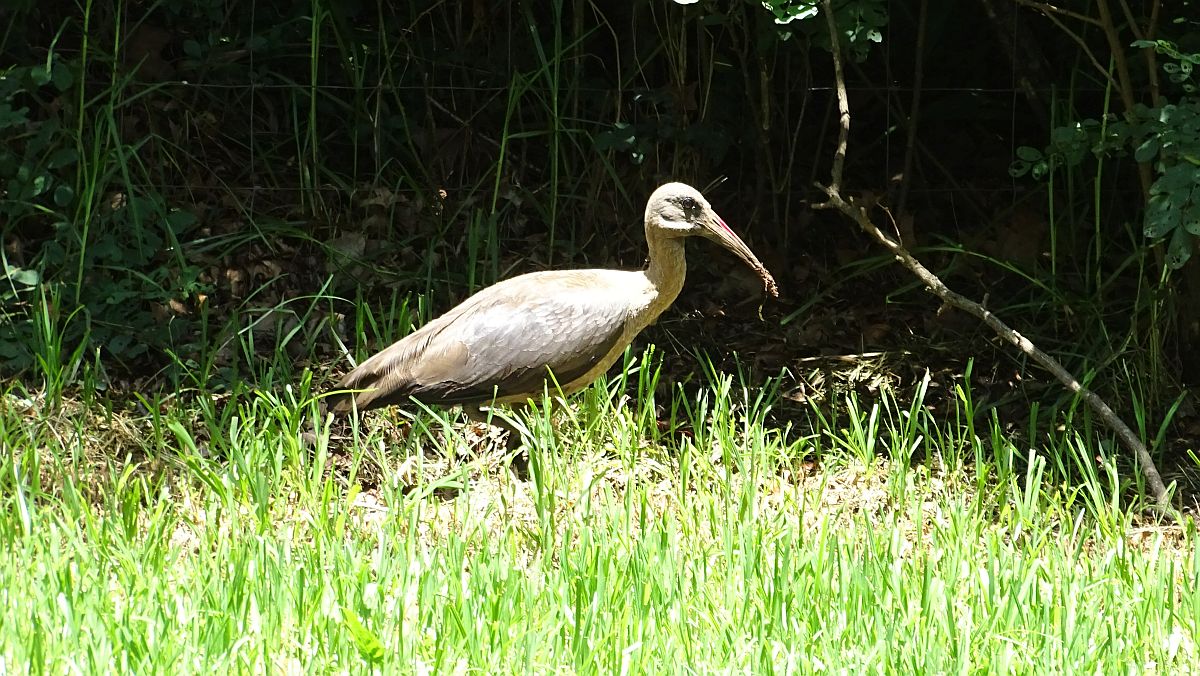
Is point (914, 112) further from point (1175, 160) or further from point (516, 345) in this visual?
point (516, 345)

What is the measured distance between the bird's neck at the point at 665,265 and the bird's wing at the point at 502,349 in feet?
0.49

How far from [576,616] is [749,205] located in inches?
145

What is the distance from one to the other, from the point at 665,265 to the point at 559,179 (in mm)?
1741

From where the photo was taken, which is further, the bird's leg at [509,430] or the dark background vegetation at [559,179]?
the dark background vegetation at [559,179]

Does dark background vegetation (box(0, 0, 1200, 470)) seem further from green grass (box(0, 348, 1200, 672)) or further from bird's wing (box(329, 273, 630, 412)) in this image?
bird's wing (box(329, 273, 630, 412))

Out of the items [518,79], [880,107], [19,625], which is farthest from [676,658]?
[880,107]

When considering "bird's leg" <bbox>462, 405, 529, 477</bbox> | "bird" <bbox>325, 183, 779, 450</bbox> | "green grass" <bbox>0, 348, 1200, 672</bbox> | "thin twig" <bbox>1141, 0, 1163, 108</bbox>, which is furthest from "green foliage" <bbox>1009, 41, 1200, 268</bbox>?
"bird's leg" <bbox>462, 405, 529, 477</bbox>

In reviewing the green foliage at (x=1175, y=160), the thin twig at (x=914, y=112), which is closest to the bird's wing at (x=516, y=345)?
the green foliage at (x=1175, y=160)

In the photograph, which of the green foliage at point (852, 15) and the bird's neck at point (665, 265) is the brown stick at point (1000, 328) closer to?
the green foliage at point (852, 15)

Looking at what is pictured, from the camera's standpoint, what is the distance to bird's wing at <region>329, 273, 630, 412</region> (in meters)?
4.82

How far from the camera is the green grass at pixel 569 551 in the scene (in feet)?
10.8

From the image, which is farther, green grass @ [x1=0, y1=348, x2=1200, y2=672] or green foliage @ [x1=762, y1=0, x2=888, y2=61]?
green foliage @ [x1=762, y1=0, x2=888, y2=61]

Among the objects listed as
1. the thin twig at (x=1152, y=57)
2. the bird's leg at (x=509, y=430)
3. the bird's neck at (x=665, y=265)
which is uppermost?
the thin twig at (x=1152, y=57)

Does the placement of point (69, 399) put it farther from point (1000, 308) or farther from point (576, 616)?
point (1000, 308)
